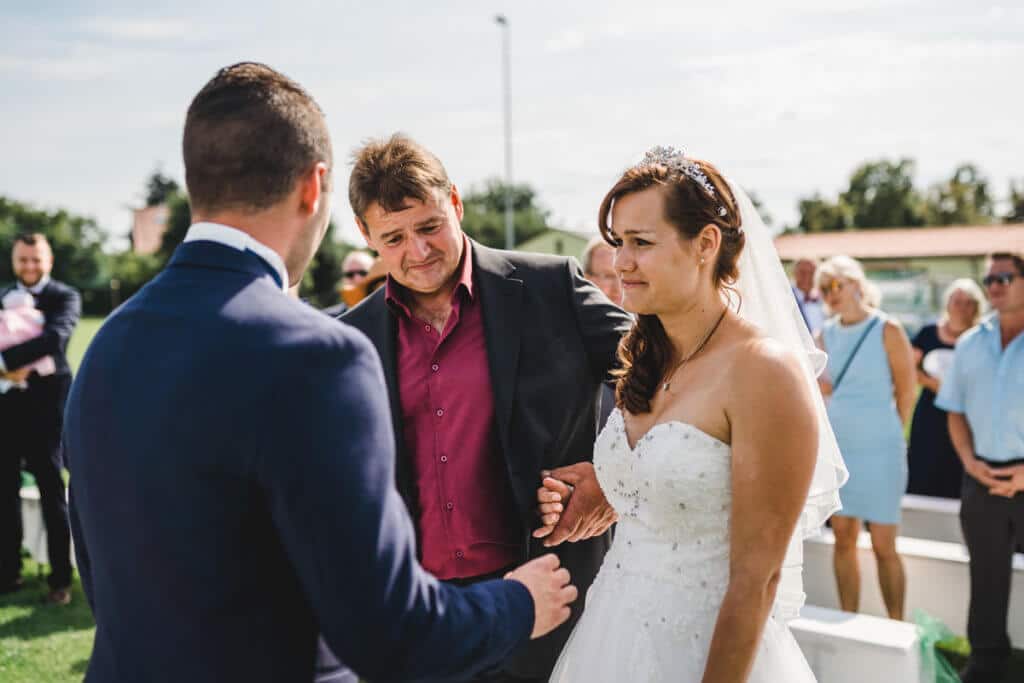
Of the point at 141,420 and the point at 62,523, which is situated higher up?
the point at 141,420

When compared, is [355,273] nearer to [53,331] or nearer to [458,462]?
[53,331]

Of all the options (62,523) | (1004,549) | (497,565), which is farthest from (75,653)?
(1004,549)

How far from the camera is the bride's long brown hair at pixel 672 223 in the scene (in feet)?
7.59

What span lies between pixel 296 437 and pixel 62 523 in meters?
5.72

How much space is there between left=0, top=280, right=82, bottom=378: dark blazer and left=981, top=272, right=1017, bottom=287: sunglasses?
240 inches

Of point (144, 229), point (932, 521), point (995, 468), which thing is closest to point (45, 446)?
point (995, 468)

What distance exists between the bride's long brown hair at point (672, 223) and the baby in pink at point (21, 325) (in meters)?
5.07

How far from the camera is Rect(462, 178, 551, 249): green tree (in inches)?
2827

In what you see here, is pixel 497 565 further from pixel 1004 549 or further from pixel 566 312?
pixel 1004 549

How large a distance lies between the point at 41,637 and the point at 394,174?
4.48m

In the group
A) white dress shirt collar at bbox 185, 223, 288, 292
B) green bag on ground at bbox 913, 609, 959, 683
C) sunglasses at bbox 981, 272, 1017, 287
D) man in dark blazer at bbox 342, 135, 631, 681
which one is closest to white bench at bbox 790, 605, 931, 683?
green bag on ground at bbox 913, 609, 959, 683

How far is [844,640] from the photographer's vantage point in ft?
13.2

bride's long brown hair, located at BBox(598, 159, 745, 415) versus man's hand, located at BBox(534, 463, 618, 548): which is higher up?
bride's long brown hair, located at BBox(598, 159, 745, 415)

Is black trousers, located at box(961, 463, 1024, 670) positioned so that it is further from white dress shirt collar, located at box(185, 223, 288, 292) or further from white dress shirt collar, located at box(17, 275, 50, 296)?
white dress shirt collar, located at box(17, 275, 50, 296)
